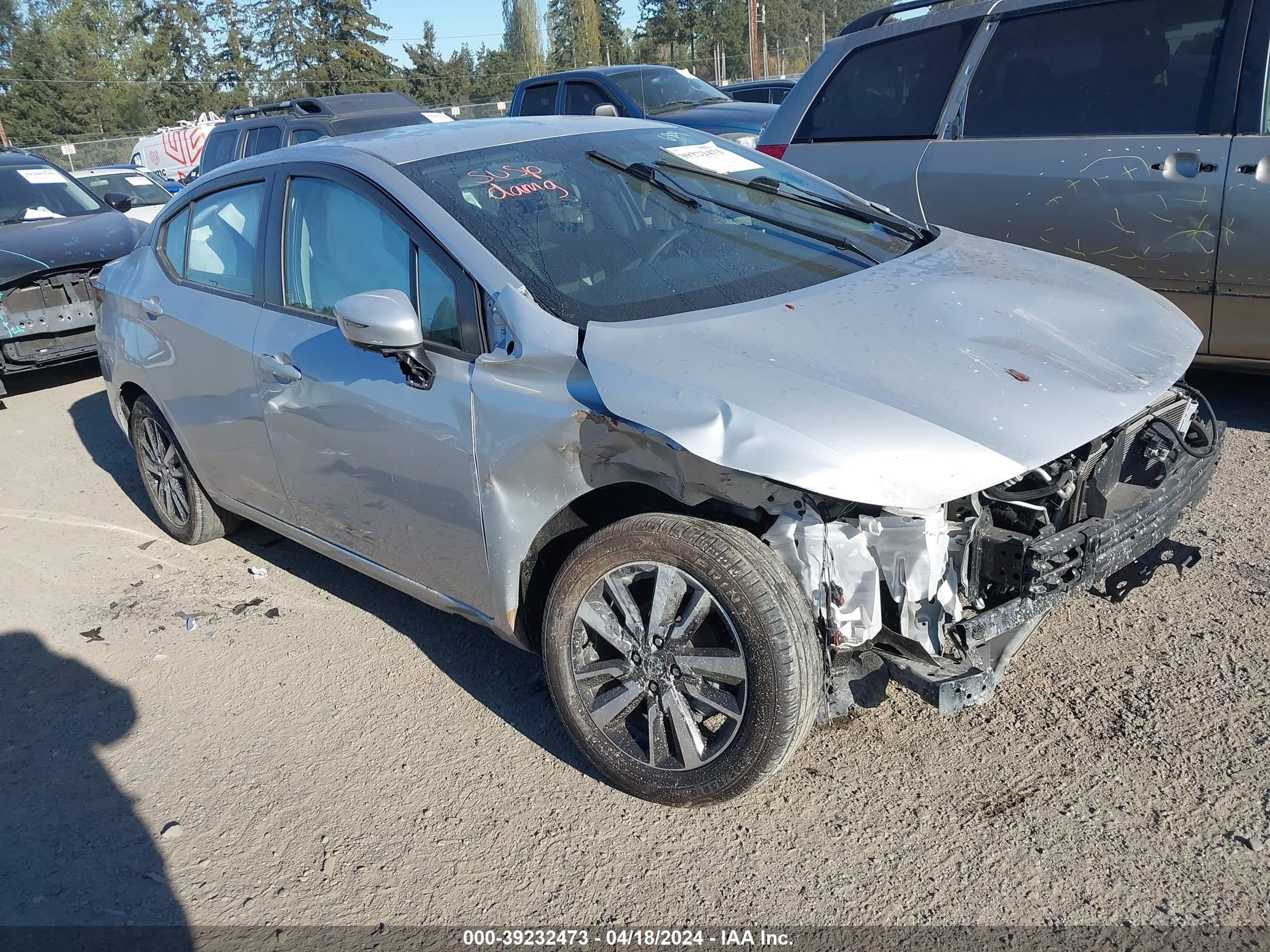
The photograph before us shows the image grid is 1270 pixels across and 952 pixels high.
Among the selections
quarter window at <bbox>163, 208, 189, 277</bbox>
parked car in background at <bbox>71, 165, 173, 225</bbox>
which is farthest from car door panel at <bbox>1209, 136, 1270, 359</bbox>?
parked car in background at <bbox>71, 165, 173, 225</bbox>

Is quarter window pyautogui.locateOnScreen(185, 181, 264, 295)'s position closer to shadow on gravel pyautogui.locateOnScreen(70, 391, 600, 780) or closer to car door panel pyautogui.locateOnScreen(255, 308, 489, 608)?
car door panel pyautogui.locateOnScreen(255, 308, 489, 608)

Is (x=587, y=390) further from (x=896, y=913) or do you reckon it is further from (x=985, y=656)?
(x=896, y=913)

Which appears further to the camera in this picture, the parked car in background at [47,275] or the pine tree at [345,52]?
the pine tree at [345,52]

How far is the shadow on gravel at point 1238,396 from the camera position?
515cm

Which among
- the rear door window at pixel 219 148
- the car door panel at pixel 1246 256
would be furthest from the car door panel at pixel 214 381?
the rear door window at pixel 219 148

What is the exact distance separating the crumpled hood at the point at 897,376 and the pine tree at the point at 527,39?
5668 cm

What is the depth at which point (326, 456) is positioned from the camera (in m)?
3.58

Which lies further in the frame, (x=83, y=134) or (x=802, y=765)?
(x=83, y=134)

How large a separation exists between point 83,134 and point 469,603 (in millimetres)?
61677

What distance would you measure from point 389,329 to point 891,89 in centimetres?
406

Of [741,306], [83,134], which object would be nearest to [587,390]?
[741,306]

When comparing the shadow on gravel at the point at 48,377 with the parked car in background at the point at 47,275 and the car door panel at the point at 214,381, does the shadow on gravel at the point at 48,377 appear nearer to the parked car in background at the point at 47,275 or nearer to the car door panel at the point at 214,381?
the parked car in background at the point at 47,275

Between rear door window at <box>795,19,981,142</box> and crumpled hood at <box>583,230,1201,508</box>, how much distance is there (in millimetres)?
2804

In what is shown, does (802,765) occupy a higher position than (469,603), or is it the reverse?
(469,603)
